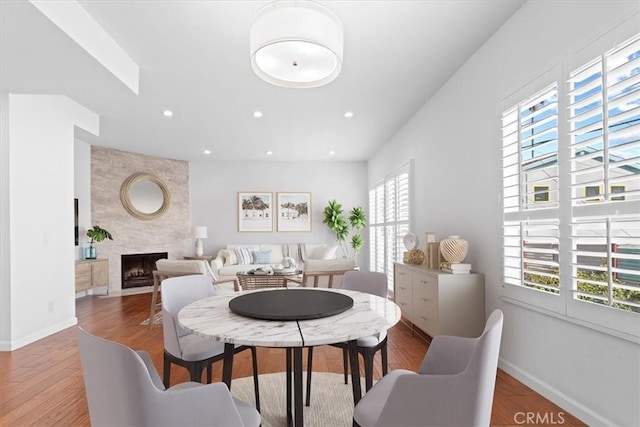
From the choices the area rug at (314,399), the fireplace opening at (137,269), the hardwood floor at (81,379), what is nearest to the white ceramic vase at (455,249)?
the hardwood floor at (81,379)

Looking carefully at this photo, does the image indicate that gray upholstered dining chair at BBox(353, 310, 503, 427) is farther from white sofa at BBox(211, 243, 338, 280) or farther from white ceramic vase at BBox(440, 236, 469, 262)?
white sofa at BBox(211, 243, 338, 280)

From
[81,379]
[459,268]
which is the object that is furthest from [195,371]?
[459,268]

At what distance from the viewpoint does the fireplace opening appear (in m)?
6.83

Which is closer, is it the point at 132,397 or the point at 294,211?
the point at 132,397

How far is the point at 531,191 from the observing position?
7.98 feet

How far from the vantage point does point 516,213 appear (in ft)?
8.46

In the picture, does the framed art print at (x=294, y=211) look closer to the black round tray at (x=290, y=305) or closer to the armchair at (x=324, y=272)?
the armchair at (x=324, y=272)

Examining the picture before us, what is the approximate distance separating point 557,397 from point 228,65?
373 centimetres

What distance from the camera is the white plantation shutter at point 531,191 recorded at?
222 centimetres

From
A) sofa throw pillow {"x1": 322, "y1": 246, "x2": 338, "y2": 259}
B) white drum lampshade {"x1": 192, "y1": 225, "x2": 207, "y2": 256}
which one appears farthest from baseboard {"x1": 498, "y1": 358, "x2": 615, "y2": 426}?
white drum lampshade {"x1": 192, "y1": 225, "x2": 207, "y2": 256}

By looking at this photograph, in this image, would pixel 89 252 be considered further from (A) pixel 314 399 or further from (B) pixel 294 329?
(B) pixel 294 329

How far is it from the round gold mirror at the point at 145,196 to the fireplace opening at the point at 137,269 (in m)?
0.82

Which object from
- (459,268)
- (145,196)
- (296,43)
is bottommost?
(459,268)

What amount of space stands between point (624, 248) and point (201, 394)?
206 cm
